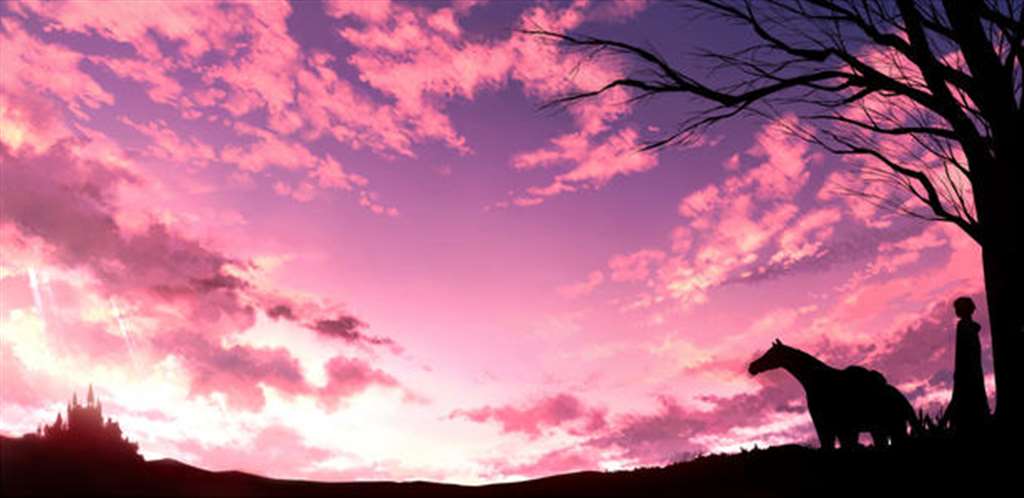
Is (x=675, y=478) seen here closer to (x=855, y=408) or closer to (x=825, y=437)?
(x=825, y=437)

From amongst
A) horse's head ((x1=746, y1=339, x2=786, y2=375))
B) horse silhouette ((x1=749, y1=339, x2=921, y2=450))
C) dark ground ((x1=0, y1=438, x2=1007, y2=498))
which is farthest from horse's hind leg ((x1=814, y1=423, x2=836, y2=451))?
horse's head ((x1=746, y1=339, x2=786, y2=375))

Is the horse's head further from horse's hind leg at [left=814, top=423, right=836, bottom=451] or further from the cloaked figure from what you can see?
the cloaked figure

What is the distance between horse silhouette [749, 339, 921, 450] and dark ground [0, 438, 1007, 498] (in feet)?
2.23

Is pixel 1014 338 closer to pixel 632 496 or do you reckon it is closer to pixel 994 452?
pixel 994 452

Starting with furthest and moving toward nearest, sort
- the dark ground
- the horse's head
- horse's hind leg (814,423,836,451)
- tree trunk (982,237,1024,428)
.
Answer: the horse's head → horse's hind leg (814,423,836,451) → tree trunk (982,237,1024,428) → the dark ground

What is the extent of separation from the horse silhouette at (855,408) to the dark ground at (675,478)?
2.23 feet

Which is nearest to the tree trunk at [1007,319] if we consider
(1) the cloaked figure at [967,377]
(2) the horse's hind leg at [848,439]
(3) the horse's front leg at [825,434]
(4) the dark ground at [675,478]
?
(1) the cloaked figure at [967,377]

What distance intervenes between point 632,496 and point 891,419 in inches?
233

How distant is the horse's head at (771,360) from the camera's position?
57.5 feet

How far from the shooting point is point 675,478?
14305 mm

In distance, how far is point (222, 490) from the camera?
35.8ft

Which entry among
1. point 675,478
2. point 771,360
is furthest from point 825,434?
point 675,478

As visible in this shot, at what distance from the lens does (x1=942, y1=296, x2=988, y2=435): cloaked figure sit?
1529 cm

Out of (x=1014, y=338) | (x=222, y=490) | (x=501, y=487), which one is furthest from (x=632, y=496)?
(x=1014, y=338)
